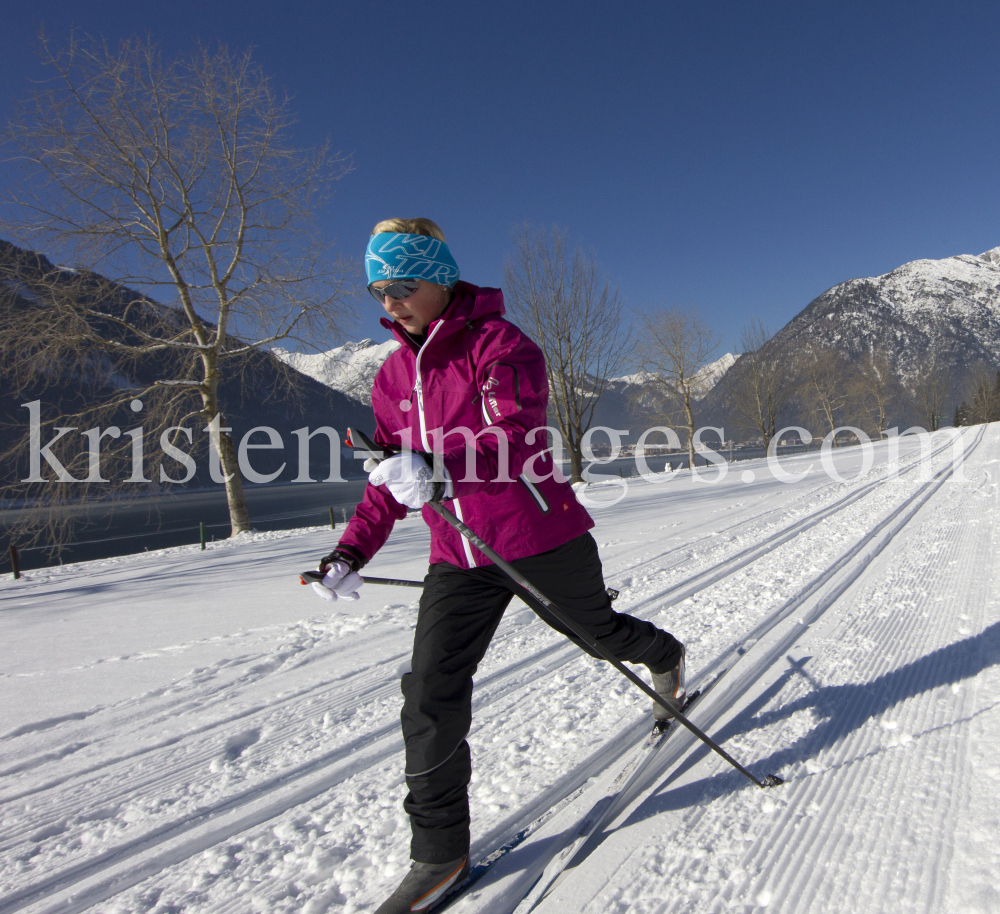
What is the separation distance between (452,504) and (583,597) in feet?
1.74

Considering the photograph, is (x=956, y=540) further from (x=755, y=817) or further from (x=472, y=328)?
(x=472, y=328)

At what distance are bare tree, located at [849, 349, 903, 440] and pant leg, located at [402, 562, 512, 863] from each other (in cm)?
5167

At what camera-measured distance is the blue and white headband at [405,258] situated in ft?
5.39

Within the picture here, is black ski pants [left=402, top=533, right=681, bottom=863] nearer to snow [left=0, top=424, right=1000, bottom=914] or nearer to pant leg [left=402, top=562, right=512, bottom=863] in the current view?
pant leg [left=402, top=562, right=512, bottom=863]

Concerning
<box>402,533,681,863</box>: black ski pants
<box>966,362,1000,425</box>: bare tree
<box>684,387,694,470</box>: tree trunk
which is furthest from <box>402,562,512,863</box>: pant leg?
<box>966,362,1000,425</box>: bare tree

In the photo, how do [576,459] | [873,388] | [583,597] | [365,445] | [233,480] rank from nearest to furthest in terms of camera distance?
1. [365,445]
2. [583,597]
3. [233,480]
4. [576,459]
5. [873,388]

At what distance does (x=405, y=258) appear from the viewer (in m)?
1.64

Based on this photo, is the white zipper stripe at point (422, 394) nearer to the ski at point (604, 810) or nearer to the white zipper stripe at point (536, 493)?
the white zipper stripe at point (536, 493)

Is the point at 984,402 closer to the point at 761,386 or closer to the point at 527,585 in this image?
the point at 761,386

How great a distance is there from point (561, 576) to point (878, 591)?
132 inches

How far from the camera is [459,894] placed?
151cm

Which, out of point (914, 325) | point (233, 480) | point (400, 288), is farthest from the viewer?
point (914, 325)

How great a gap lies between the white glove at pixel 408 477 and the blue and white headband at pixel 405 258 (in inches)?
25.5

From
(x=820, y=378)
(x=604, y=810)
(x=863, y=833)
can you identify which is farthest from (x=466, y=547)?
(x=820, y=378)
